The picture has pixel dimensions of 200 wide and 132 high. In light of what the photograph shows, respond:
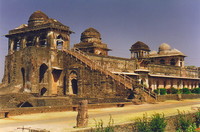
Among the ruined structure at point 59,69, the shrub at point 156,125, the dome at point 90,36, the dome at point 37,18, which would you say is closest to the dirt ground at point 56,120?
the shrub at point 156,125

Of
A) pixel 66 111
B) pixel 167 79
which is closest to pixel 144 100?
pixel 66 111

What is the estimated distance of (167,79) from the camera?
51.1 metres

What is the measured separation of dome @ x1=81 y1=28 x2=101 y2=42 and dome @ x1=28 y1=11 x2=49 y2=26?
9.80 meters

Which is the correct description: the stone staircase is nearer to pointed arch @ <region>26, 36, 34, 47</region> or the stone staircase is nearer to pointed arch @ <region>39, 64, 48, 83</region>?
pointed arch @ <region>39, 64, 48, 83</region>

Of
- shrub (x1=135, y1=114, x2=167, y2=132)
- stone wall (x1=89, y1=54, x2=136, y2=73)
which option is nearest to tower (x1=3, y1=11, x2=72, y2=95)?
stone wall (x1=89, y1=54, x2=136, y2=73)

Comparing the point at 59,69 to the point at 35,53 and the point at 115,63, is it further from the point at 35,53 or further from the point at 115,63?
the point at 115,63

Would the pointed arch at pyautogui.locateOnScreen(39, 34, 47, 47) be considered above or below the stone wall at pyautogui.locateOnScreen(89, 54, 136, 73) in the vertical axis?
above

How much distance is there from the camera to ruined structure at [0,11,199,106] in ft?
107

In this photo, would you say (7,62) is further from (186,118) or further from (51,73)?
(186,118)

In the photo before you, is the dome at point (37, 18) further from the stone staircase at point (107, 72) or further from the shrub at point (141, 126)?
the shrub at point (141, 126)

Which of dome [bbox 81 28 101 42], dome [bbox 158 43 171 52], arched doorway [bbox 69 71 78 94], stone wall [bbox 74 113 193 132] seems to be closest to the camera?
stone wall [bbox 74 113 193 132]

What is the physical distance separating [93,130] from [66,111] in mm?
9640

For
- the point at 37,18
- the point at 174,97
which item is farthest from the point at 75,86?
the point at 174,97

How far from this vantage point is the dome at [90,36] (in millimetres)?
50812
